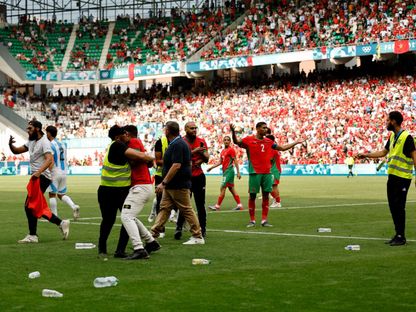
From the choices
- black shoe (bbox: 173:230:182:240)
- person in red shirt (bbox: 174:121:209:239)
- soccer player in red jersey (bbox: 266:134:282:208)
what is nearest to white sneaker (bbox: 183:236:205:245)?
person in red shirt (bbox: 174:121:209:239)

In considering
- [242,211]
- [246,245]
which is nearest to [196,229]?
[246,245]

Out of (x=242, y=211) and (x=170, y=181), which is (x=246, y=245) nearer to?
(x=170, y=181)

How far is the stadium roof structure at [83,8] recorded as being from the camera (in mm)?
82625

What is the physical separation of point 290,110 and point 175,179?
47014mm

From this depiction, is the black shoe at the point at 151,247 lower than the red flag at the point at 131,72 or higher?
lower

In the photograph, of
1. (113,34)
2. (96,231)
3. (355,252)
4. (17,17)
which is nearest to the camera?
(355,252)

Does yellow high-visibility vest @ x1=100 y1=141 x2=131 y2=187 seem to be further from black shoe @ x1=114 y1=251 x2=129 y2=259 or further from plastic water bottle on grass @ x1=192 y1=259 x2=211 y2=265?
plastic water bottle on grass @ x1=192 y1=259 x2=211 y2=265

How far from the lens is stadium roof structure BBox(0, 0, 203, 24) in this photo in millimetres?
82625

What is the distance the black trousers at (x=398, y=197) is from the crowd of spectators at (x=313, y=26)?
4340cm

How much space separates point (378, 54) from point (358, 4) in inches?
254

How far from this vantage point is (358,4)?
205ft

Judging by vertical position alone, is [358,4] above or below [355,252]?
above

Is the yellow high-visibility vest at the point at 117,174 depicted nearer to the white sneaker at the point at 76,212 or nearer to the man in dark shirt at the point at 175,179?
the man in dark shirt at the point at 175,179

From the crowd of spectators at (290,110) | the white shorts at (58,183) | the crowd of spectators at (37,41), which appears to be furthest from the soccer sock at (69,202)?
the crowd of spectators at (37,41)
